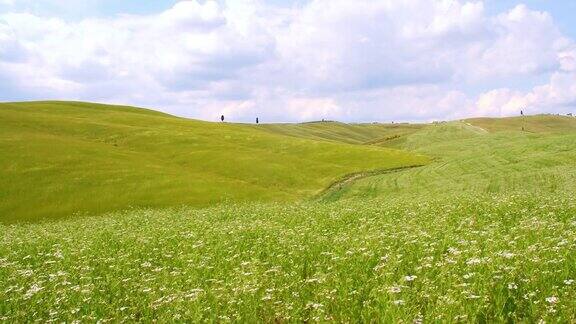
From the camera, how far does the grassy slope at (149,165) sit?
52688 millimetres

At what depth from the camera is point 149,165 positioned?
6569 centimetres

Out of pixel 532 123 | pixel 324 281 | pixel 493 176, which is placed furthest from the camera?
pixel 532 123

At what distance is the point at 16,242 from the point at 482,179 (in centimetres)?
3678

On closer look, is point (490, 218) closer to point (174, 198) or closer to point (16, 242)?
point (16, 242)

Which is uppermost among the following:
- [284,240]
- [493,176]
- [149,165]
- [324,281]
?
[324,281]

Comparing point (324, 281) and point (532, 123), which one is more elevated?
point (532, 123)

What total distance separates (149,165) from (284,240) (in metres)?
51.8

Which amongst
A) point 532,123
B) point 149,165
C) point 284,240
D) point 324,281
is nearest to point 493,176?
point 284,240

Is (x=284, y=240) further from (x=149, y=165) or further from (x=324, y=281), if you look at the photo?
(x=149, y=165)

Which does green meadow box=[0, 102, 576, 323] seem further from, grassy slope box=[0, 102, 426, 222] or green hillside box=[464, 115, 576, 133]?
green hillside box=[464, 115, 576, 133]

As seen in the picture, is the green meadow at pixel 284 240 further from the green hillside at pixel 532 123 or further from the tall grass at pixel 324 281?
the green hillside at pixel 532 123

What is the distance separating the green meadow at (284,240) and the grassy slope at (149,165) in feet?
0.97

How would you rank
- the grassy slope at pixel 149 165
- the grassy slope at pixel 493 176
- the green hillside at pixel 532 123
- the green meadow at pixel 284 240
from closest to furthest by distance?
the green meadow at pixel 284 240 → the grassy slope at pixel 493 176 → the grassy slope at pixel 149 165 → the green hillside at pixel 532 123

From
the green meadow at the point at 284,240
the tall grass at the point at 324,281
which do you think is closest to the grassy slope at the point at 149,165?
the green meadow at the point at 284,240
